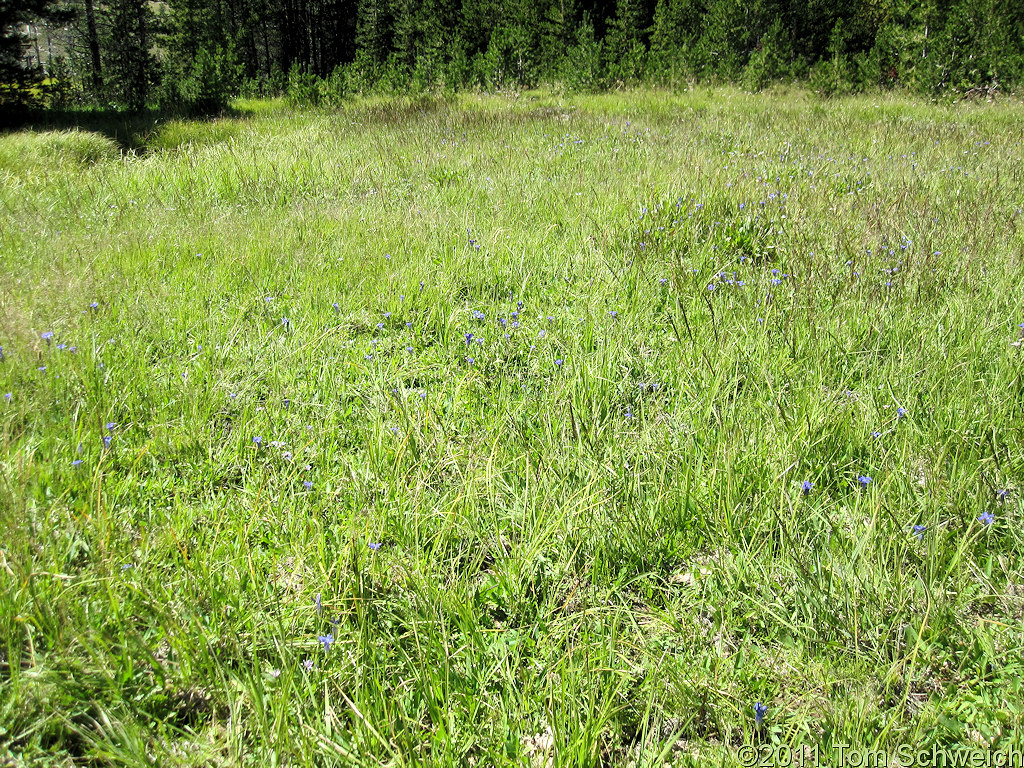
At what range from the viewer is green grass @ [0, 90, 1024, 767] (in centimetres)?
138

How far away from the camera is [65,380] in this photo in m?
2.47

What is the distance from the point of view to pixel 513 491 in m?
2.02

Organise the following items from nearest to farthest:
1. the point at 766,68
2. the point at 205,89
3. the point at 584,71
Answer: the point at 205,89, the point at 766,68, the point at 584,71

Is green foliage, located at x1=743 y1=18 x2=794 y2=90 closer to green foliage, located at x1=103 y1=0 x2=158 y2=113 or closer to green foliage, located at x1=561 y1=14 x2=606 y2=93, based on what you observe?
green foliage, located at x1=561 y1=14 x2=606 y2=93

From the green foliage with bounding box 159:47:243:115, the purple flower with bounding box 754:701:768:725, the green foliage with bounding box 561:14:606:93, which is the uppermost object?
the green foliage with bounding box 561:14:606:93

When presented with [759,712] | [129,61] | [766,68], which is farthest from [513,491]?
[129,61]

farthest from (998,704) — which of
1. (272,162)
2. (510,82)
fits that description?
(510,82)

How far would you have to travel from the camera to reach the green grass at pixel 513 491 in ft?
4.51

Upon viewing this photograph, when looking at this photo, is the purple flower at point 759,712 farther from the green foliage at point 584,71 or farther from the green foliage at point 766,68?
the green foliage at point 766,68

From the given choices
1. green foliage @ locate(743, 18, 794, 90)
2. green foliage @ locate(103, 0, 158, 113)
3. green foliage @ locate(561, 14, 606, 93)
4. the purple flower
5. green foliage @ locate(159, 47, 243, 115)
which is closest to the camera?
the purple flower

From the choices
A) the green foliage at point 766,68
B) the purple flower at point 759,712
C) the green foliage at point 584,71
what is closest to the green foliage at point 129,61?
the green foliage at point 584,71

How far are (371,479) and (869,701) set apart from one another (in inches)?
62.2

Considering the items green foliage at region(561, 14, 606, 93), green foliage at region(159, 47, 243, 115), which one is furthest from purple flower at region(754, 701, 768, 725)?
green foliage at region(159, 47, 243, 115)

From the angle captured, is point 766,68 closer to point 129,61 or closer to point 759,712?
point 759,712
